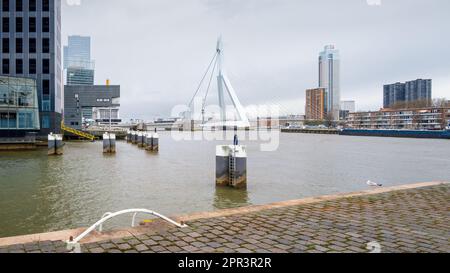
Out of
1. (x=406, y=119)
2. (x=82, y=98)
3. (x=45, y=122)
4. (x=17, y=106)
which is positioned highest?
(x=82, y=98)

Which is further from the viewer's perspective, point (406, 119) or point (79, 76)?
point (79, 76)

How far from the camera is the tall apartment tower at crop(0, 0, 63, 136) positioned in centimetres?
4625

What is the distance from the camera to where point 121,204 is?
40.7 feet

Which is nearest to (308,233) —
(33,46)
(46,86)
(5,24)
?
(46,86)

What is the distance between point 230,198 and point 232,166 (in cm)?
239

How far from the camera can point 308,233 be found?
5590mm

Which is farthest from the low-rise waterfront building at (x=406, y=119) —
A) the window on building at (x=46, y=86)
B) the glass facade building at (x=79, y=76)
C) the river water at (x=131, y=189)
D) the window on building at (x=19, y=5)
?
the window on building at (x=19, y=5)

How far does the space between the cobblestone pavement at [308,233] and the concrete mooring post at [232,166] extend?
25.3ft

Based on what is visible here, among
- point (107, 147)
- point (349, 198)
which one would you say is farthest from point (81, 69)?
point (349, 198)

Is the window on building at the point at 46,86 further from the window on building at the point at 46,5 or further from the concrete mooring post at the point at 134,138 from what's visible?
the concrete mooring post at the point at 134,138

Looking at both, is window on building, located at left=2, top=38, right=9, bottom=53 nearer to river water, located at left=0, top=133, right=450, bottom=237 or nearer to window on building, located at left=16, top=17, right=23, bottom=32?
window on building, located at left=16, top=17, right=23, bottom=32

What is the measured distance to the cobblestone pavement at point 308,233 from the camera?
190 inches

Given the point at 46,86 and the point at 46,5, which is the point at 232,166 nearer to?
the point at 46,86
